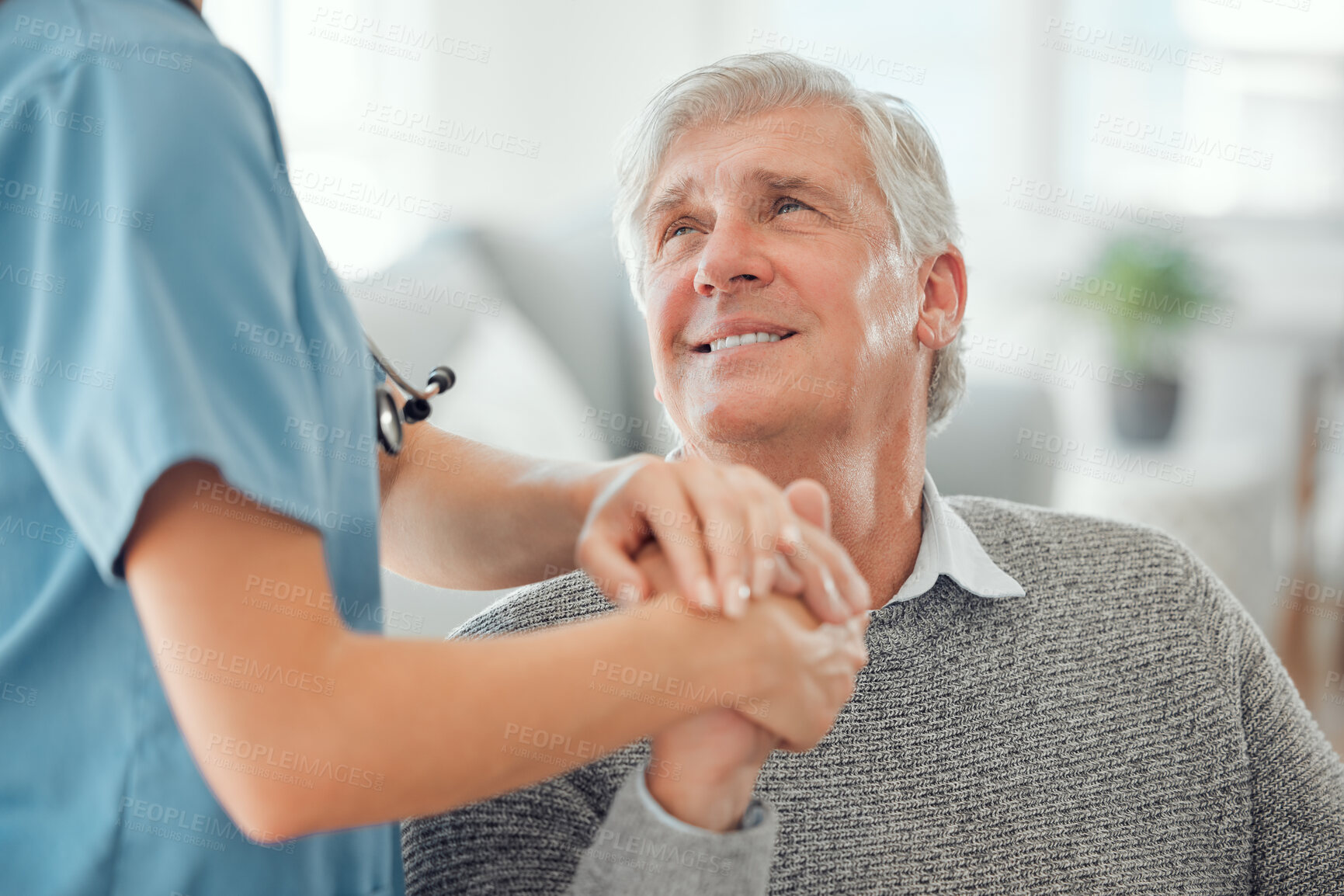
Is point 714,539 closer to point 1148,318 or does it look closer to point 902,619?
point 902,619

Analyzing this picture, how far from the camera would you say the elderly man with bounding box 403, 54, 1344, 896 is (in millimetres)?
1138

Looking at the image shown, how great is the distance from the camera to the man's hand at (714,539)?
724 mm

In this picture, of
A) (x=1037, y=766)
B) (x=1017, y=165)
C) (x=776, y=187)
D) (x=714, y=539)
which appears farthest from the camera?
(x=1017, y=165)

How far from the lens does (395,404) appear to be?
0.84m

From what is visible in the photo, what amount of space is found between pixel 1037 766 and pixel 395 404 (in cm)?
79

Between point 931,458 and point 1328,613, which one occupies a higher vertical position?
point 931,458

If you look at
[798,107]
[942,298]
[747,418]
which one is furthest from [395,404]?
[942,298]

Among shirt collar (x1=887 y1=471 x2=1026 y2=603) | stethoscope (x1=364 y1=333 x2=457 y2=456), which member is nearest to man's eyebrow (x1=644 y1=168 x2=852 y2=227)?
shirt collar (x1=887 y1=471 x2=1026 y2=603)

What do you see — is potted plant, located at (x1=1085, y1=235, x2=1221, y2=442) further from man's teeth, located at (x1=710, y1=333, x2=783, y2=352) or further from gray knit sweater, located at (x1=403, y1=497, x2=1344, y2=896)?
man's teeth, located at (x1=710, y1=333, x2=783, y2=352)

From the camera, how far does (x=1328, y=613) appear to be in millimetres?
3492

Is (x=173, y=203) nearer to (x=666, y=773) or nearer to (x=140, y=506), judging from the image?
(x=140, y=506)

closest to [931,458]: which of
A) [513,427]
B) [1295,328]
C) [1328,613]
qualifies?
[513,427]

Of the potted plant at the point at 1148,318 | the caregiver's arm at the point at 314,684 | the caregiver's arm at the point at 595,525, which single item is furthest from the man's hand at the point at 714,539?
the potted plant at the point at 1148,318

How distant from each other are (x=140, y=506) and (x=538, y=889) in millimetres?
628
